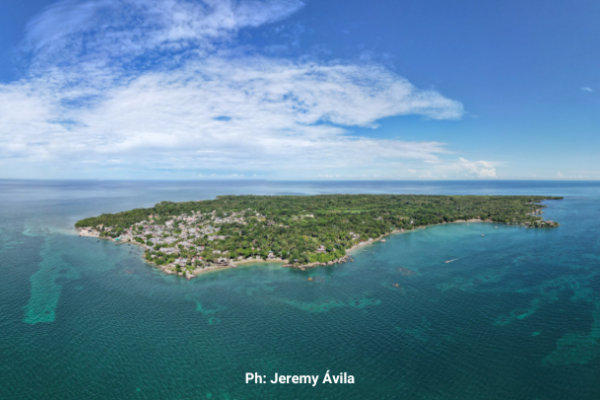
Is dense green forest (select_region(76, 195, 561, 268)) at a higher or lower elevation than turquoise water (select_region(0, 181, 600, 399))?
higher

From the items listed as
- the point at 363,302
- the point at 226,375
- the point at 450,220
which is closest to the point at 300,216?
the point at 450,220

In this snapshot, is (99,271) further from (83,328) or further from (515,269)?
(515,269)

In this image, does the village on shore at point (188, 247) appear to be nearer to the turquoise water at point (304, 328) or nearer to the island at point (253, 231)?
the island at point (253, 231)

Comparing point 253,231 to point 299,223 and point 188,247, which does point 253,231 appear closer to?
point 188,247

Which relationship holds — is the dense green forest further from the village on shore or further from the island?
the village on shore

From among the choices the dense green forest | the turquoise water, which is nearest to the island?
the dense green forest

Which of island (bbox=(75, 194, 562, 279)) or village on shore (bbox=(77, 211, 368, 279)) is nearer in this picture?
village on shore (bbox=(77, 211, 368, 279))
